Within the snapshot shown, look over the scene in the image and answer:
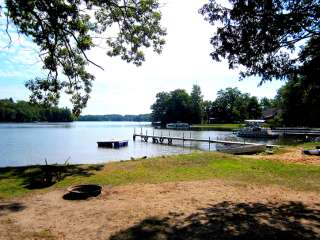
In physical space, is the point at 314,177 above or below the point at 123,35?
below

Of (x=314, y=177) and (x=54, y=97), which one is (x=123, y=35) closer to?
(x=54, y=97)

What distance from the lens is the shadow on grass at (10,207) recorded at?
9.05 m

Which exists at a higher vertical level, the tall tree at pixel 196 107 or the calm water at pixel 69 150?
the tall tree at pixel 196 107

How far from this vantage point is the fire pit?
10.4 m

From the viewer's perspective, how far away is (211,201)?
10094 millimetres

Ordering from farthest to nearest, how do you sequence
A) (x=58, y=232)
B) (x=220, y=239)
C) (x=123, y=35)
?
(x=123, y=35), (x=58, y=232), (x=220, y=239)

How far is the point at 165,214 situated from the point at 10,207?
13.5 feet

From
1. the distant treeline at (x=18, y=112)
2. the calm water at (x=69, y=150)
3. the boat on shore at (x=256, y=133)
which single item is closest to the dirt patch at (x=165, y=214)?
the calm water at (x=69, y=150)

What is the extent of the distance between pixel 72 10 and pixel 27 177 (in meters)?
7.41

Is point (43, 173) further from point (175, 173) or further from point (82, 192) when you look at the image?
point (175, 173)

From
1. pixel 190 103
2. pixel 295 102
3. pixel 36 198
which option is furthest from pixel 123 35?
pixel 190 103

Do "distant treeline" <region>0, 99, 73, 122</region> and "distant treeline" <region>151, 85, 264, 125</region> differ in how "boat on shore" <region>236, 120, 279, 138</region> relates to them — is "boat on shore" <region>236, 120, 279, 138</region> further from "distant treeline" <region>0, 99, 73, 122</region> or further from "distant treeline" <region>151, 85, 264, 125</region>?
"distant treeline" <region>0, 99, 73, 122</region>

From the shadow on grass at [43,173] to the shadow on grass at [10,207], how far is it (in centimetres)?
226

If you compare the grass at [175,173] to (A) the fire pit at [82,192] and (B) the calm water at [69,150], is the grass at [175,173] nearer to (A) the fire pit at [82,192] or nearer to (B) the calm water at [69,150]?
(A) the fire pit at [82,192]
